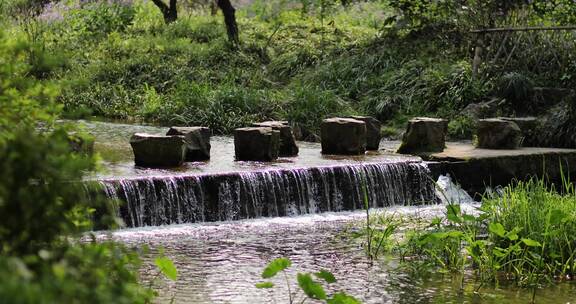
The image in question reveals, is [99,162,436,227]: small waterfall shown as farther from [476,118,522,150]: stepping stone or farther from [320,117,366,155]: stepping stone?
[476,118,522,150]: stepping stone

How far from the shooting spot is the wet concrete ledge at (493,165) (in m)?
12.0

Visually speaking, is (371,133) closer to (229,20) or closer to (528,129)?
(528,129)

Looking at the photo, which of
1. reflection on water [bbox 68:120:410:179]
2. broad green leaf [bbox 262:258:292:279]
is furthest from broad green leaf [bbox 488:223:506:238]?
reflection on water [bbox 68:120:410:179]

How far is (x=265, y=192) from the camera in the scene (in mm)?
10586

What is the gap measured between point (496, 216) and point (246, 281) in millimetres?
2260

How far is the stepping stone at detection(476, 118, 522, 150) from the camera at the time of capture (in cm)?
1270

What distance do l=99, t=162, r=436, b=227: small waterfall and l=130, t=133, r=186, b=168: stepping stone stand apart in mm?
694

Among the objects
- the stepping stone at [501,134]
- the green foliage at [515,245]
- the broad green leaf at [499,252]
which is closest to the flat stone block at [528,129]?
the stepping stone at [501,134]

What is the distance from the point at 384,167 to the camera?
11.4 meters

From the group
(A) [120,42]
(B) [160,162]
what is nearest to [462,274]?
(B) [160,162]

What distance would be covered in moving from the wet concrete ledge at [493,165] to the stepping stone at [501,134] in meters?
0.26

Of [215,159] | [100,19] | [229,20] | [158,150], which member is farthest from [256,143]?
[100,19]

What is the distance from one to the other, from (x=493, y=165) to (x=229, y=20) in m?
10.4

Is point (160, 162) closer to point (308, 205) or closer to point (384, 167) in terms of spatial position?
point (308, 205)
